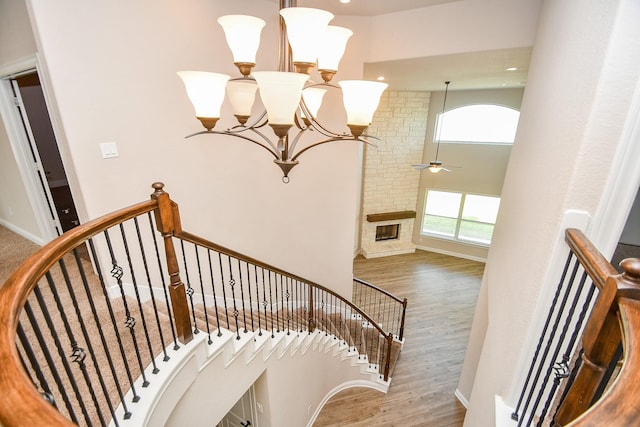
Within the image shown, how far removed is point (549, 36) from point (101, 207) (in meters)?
4.02

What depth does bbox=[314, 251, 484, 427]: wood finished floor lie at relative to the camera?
4008mm

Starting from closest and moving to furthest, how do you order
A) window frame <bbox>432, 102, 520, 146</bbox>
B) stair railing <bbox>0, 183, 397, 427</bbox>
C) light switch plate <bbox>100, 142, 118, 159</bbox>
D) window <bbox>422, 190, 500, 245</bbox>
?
stair railing <bbox>0, 183, 397, 427</bbox> → light switch plate <bbox>100, 142, 118, 159</bbox> → window frame <bbox>432, 102, 520, 146</bbox> → window <bbox>422, 190, 500, 245</bbox>

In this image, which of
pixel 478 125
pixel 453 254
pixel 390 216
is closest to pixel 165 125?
pixel 390 216

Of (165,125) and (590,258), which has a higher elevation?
(165,125)

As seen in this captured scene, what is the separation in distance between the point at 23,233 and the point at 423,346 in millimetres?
6575

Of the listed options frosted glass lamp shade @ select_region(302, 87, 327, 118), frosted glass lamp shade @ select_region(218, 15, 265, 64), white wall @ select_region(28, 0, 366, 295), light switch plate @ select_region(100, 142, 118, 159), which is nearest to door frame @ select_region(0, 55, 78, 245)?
light switch plate @ select_region(100, 142, 118, 159)

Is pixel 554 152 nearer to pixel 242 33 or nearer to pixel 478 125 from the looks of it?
pixel 242 33

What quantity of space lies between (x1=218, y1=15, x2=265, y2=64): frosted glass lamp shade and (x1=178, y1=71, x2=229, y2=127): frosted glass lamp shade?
6.1 inches

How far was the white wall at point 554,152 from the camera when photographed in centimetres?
125

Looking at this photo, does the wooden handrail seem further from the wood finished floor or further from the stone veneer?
the stone veneer

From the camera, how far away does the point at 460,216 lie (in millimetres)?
8219

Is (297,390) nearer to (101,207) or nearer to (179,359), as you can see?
(179,359)

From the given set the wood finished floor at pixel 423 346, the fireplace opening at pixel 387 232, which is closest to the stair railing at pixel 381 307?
the wood finished floor at pixel 423 346

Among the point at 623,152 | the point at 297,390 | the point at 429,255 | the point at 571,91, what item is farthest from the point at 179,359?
the point at 429,255
